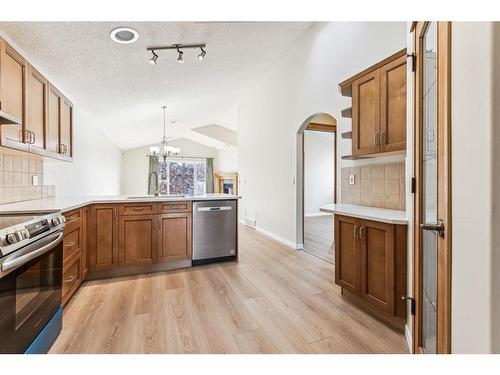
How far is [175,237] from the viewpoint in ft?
10.2

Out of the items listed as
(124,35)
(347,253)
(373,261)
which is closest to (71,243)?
(124,35)

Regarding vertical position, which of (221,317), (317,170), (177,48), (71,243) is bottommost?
(221,317)

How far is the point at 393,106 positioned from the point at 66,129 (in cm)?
352

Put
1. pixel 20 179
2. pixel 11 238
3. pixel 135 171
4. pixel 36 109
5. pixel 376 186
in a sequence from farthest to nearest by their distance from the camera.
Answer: pixel 135 171 → pixel 376 186 → pixel 20 179 → pixel 36 109 → pixel 11 238

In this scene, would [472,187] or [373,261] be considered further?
[373,261]

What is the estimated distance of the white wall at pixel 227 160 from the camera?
9.31m

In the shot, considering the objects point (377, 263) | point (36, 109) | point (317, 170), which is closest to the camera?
point (377, 263)

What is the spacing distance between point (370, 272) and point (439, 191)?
3.95ft

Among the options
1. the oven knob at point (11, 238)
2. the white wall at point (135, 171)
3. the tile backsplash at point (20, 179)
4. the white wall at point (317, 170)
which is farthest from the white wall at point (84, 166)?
the white wall at point (317, 170)

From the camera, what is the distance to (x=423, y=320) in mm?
1370

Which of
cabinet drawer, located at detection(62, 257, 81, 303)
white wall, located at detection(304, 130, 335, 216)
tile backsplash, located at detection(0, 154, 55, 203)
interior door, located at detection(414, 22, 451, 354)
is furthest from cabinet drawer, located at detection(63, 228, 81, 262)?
white wall, located at detection(304, 130, 335, 216)

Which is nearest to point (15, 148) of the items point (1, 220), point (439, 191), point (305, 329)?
point (1, 220)

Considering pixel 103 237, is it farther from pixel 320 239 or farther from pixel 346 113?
pixel 320 239
